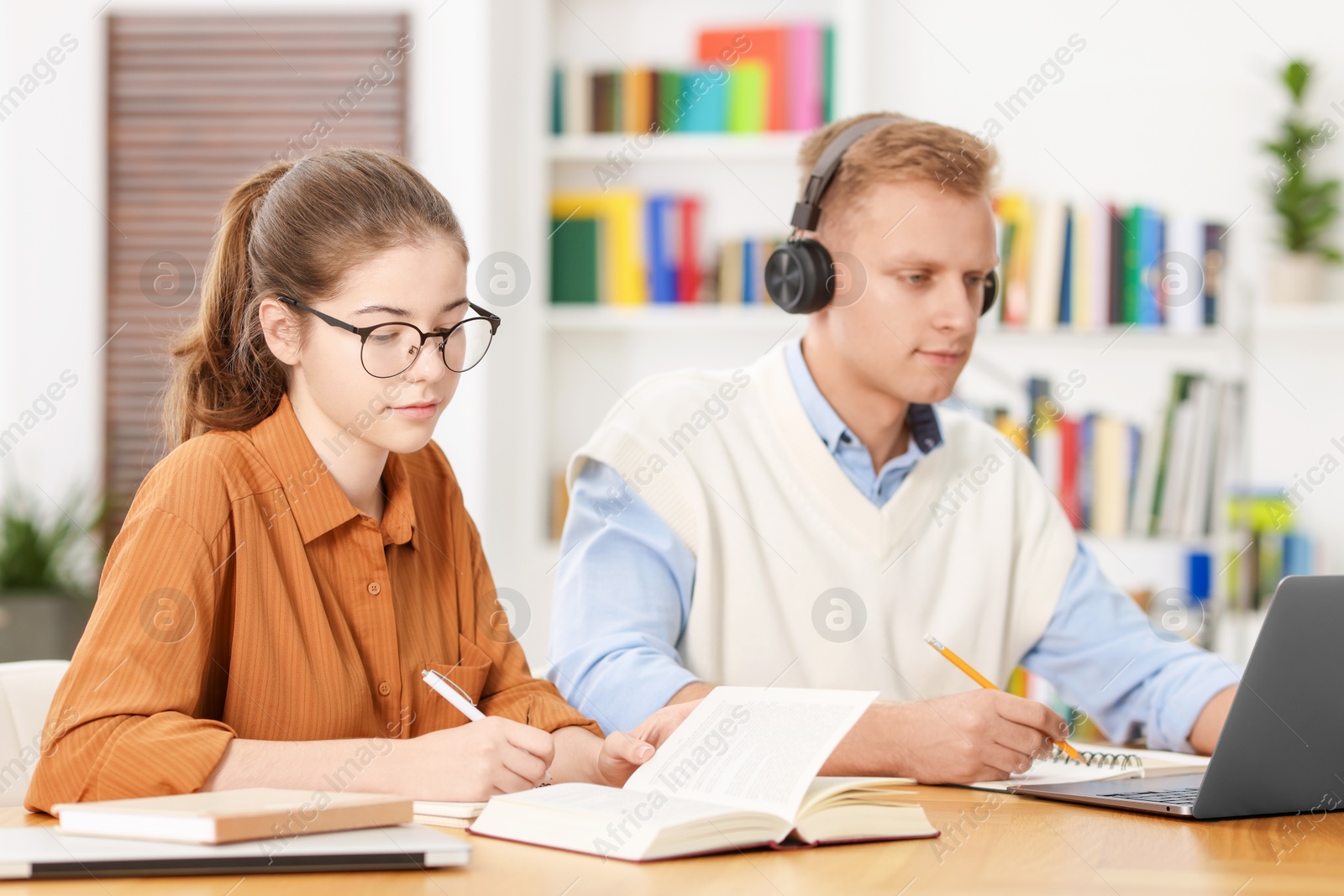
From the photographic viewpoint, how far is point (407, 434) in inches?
47.6

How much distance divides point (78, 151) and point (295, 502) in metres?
2.99

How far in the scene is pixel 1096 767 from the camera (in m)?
1.31

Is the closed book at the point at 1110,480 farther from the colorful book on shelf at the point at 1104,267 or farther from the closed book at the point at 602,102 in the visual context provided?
the closed book at the point at 602,102

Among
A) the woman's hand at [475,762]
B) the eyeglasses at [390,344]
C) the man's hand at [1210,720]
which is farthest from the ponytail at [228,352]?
the man's hand at [1210,720]

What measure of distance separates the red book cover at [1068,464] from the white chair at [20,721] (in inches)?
92.3

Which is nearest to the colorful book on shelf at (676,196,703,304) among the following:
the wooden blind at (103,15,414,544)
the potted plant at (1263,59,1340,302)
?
the wooden blind at (103,15,414,544)

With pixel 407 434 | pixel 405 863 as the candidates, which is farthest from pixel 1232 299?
pixel 405 863

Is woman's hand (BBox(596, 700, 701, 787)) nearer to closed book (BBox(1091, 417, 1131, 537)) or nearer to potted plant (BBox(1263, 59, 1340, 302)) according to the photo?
closed book (BBox(1091, 417, 1131, 537))

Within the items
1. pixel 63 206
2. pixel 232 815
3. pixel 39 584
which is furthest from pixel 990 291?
pixel 63 206

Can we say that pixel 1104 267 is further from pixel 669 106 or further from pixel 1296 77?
pixel 669 106

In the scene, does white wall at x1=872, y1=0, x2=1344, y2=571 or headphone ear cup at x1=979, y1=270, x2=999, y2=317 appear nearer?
headphone ear cup at x1=979, y1=270, x2=999, y2=317

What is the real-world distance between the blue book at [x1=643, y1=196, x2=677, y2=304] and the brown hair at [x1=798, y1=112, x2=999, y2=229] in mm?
1704

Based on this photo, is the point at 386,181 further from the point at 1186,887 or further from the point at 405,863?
the point at 1186,887

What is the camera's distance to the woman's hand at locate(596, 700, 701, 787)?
1115 millimetres
